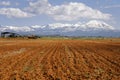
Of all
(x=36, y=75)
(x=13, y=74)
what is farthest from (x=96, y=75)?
(x=13, y=74)

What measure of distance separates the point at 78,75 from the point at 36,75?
2254 mm

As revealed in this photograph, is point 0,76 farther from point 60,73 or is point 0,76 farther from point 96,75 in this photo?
point 96,75

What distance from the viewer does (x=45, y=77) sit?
15.4 meters

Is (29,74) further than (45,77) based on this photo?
Yes

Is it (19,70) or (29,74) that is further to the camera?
(19,70)

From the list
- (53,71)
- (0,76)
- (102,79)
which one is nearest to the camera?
(102,79)

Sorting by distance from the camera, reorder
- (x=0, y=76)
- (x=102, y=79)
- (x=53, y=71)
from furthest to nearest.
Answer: (x=53, y=71), (x=0, y=76), (x=102, y=79)

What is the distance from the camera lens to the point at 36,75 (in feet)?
52.6

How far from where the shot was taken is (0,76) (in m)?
15.7

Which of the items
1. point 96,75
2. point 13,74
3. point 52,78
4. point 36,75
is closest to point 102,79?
point 96,75

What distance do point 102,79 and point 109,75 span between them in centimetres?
137

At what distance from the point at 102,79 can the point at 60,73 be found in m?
2.91

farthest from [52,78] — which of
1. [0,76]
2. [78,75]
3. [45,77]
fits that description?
[0,76]

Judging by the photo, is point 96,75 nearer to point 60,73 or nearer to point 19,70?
point 60,73
